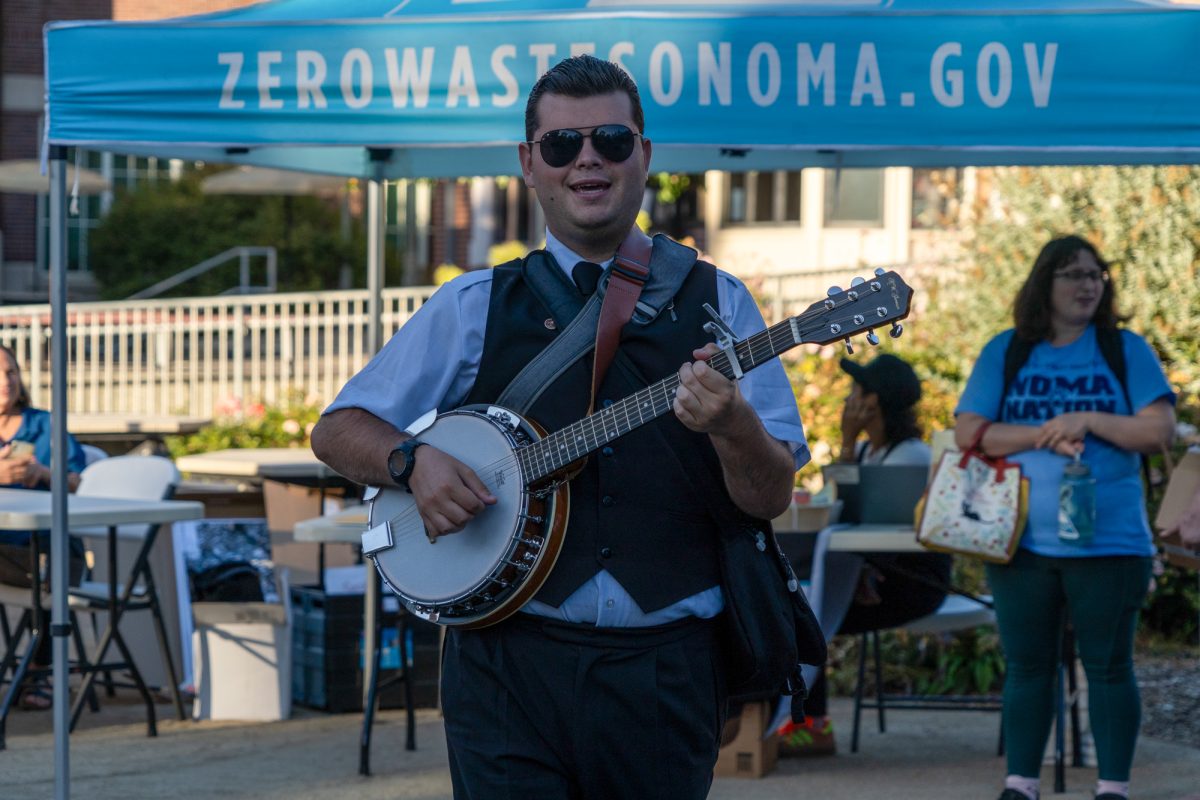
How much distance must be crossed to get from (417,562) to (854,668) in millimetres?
5734

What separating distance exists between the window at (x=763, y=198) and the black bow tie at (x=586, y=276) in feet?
57.5

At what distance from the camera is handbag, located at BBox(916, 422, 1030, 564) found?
5.55 metres

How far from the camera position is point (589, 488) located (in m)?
2.93

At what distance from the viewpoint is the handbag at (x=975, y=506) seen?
18.2 ft

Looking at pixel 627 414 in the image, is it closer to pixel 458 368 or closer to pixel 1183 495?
pixel 458 368

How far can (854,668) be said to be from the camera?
27.7ft

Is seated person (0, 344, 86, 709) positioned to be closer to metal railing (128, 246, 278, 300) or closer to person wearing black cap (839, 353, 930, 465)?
person wearing black cap (839, 353, 930, 465)

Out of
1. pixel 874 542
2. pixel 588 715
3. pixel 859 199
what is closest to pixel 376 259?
pixel 874 542

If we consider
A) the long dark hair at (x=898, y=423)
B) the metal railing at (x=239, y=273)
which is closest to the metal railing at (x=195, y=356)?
the metal railing at (x=239, y=273)

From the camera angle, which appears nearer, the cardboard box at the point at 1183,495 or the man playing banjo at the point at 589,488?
the man playing banjo at the point at 589,488

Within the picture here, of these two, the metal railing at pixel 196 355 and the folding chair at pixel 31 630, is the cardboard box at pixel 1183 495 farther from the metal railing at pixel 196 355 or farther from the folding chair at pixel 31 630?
the metal railing at pixel 196 355

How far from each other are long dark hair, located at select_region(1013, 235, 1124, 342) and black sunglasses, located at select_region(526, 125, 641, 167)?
3019 millimetres

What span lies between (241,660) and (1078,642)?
12.1 feet

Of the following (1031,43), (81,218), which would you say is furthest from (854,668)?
(81,218)
